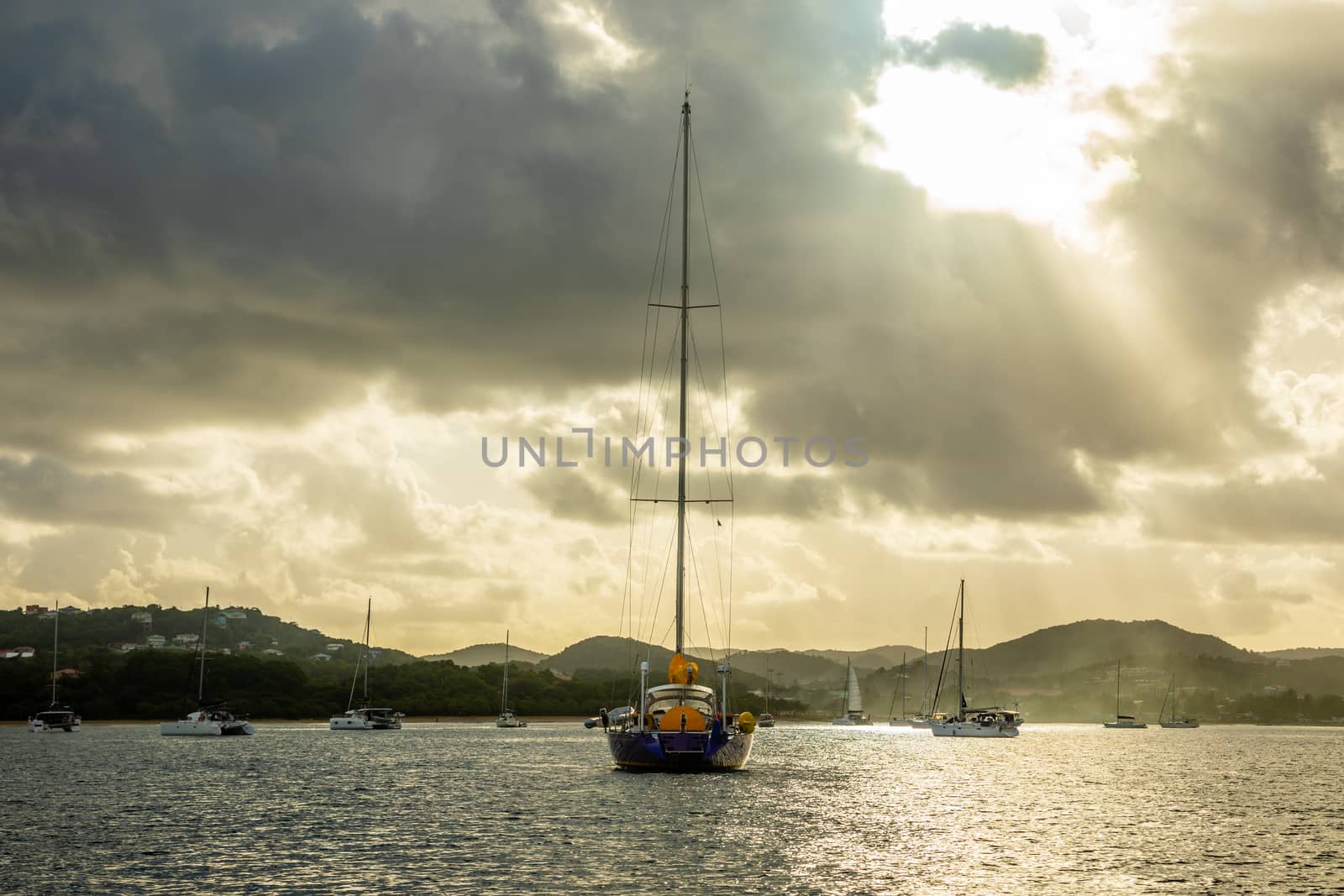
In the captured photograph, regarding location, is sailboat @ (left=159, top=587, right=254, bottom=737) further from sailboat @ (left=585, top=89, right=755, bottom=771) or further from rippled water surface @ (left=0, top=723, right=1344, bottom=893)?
sailboat @ (left=585, top=89, right=755, bottom=771)

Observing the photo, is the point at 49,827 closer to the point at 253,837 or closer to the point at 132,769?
the point at 253,837

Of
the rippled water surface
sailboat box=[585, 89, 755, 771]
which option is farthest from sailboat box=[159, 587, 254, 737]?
sailboat box=[585, 89, 755, 771]

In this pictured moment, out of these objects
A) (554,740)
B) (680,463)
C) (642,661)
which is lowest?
(554,740)

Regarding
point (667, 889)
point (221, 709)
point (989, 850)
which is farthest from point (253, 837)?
point (221, 709)

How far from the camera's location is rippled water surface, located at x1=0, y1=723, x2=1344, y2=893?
44156 millimetres

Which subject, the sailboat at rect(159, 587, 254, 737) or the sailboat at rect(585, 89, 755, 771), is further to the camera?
the sailboat at rect(159, 587, 254, 737)

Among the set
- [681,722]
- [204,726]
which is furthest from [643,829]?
[204,726]

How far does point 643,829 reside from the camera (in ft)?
185

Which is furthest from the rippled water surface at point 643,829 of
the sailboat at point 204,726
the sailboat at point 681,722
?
the sailboat at point 204,726

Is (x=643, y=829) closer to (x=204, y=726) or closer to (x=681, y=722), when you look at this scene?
(x=681, y=722)

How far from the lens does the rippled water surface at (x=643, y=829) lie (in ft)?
145

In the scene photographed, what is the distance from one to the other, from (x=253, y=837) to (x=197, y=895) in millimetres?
16734

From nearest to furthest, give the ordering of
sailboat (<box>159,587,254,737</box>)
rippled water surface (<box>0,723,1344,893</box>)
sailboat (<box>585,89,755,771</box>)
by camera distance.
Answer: rippled water surface (<box>0,723,1344,893</box>) → sailboat (<box>585,89,755,771</box>) → sailboat (<box>159,587,254,737</box>)

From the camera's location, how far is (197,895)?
1566 inches
